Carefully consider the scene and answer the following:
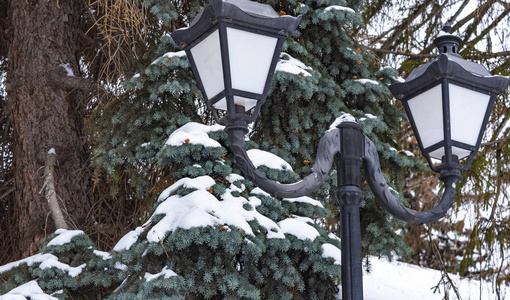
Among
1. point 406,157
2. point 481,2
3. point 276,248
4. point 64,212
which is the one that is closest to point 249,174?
point 276,248

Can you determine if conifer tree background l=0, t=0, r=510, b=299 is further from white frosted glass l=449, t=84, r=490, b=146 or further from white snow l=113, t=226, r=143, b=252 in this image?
white frosted glass l=449, t=84, r=490, b=146

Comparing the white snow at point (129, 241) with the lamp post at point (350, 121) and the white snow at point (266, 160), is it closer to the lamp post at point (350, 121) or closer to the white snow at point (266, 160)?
the white snow at point (266, 160)

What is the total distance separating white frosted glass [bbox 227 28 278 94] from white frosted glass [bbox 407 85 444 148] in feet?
2.69

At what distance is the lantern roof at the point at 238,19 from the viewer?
2443 mm

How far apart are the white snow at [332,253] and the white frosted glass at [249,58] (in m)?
2.09

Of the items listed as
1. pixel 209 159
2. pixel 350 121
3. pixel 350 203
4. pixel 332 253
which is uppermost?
pixel 209 159

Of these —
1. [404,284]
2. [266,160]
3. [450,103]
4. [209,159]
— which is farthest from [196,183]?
[404,284]

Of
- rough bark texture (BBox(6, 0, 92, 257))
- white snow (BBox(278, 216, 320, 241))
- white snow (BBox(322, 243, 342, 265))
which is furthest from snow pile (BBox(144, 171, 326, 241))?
rough bark texture (BBox(6, 0, 92, 257))

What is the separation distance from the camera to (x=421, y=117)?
3.02 metres

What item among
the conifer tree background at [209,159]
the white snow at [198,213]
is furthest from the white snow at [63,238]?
the white snow at [198,213]

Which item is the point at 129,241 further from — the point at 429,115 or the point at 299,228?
the point at 429,115

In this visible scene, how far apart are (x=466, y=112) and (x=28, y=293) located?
8.79 ft

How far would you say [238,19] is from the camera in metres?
2.46

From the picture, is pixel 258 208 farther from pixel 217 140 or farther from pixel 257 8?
pixel 257 8
